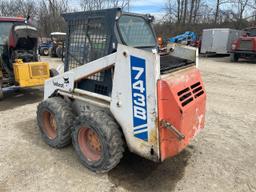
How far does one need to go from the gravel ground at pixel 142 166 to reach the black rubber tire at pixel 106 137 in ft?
0.67

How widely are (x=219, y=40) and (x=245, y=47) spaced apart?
306cm

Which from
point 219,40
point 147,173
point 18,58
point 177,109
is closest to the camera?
point 177,109

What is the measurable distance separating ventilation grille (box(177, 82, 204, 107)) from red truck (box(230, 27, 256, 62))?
498 inches

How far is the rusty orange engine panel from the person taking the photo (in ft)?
8.72

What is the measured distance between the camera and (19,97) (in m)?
7.00

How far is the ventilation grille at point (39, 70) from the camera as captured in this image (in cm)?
637

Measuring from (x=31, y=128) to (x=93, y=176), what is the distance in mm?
2084

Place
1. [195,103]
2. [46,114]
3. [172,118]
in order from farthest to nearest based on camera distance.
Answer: [46,114], [195,103], [172,118]

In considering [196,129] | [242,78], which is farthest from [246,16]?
[196,129]

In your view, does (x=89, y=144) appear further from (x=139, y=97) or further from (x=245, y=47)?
(x=245, y=47)

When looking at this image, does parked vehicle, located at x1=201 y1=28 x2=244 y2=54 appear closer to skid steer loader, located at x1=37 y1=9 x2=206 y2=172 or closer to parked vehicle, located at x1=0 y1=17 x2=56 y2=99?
parked vehicle, located at x1=0 y1=17 x2=56 y2=99

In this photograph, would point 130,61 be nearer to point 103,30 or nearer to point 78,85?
point 103,30

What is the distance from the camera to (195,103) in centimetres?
307

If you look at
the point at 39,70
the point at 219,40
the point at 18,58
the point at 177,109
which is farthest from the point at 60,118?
the point at 219,40
